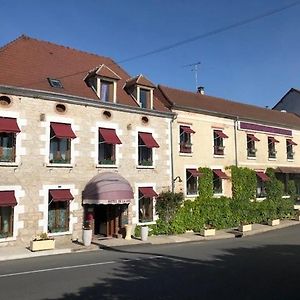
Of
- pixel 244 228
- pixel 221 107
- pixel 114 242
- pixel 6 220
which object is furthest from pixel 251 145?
pixel 6 220

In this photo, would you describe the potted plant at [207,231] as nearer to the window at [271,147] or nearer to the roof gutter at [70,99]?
the roof gutter at [70,99]

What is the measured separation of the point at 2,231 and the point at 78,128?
21.3 ft

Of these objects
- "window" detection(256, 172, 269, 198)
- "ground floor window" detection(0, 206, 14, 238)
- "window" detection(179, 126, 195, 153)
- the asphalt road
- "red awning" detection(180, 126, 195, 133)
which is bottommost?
the asphalt road

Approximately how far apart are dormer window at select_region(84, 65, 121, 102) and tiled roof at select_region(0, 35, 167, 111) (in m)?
0.28

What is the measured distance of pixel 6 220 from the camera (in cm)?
2000

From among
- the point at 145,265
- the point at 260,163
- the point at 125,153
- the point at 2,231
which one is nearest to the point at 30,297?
the point at 145,265

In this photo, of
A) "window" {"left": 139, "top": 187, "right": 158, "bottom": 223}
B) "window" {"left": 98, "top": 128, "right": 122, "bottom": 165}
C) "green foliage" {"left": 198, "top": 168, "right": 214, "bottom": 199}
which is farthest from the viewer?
"green foliage" {"left": 198, "top": 168, "right": 214, "bottom": 199}

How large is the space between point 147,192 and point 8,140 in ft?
28.7

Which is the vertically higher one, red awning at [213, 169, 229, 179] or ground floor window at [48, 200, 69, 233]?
red awning at [213, 169, 229, 179]

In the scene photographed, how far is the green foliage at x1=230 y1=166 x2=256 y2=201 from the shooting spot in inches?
1233

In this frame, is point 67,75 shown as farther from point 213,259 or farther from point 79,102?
point 213,259

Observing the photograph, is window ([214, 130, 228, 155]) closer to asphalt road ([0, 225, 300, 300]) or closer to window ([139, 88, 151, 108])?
window ([139, 88, 151, 108])

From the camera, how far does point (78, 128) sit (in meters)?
22.5

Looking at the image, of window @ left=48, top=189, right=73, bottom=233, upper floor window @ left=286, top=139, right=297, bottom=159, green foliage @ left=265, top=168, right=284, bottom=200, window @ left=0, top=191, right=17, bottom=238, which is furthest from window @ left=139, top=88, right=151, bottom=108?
upper floor window @ left=286, top=139, right=297, bottom=159
